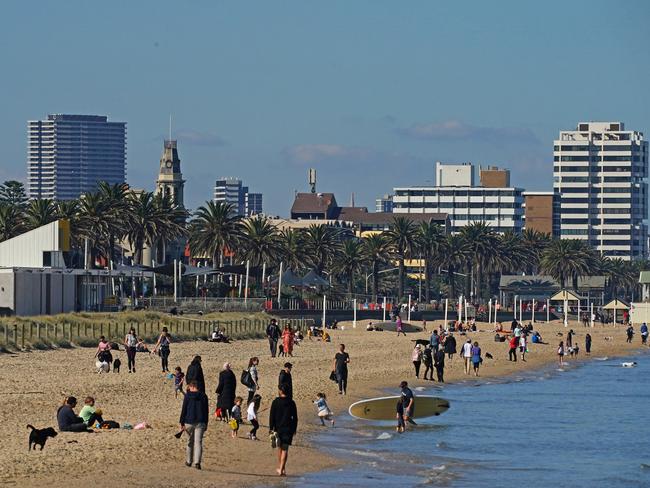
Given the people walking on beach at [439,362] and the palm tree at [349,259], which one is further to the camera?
the palm tree at [349,259]

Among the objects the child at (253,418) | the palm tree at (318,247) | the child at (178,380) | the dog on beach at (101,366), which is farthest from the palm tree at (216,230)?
the child at (253,418)

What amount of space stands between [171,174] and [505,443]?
515 feet

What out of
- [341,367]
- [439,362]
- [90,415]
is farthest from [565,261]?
[90,415]

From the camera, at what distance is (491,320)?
12044 cm

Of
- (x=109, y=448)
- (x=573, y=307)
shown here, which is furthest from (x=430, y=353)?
(x=573, y=307)

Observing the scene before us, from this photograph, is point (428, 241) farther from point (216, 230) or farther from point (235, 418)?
point (235, 418)

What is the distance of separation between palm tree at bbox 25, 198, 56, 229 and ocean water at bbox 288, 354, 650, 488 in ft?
174

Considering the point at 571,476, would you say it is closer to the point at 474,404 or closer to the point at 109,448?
the point at 109,448

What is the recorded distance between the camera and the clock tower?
187125mm

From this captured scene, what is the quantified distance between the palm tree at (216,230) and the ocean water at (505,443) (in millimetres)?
62558

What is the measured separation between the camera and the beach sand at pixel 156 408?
77.0 feet

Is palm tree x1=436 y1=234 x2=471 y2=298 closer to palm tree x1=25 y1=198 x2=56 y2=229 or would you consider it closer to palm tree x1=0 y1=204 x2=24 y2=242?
palm tree x1=25 y1=198 x2=56 y2=229

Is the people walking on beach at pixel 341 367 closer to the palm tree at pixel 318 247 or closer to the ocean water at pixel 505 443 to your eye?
the ocean water at pixel 505 443

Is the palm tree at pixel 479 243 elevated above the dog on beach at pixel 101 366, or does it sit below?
above
